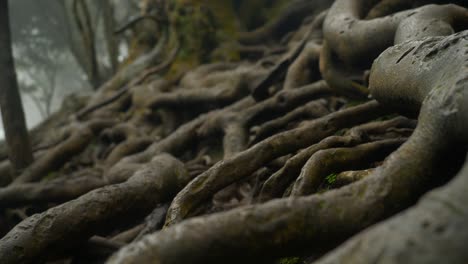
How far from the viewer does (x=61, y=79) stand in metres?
35.9

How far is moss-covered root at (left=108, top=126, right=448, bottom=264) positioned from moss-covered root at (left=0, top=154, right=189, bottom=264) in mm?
1083

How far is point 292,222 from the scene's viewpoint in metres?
1.16

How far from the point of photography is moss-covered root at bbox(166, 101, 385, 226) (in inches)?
78.8

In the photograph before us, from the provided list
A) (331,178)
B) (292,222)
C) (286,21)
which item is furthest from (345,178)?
(286,21)

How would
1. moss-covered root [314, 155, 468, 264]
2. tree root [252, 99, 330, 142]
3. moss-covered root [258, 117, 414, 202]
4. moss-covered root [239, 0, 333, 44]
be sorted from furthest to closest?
moss-covered root [239, 0, 333, 44]
tree root [252, 99, 330, 142]
moss-covered root [258, 117, 414, 202]
moss-covered root [314, 155, 468, 264]

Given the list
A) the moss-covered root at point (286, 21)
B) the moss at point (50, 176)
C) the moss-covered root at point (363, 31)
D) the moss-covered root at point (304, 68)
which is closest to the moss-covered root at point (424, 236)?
the moss-covered root at point (363, 31)

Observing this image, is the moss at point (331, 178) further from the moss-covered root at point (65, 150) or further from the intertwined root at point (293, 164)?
the moss-covered root at point (65, 150)

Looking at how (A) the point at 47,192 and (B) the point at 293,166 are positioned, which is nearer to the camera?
(B) the point at 293,166

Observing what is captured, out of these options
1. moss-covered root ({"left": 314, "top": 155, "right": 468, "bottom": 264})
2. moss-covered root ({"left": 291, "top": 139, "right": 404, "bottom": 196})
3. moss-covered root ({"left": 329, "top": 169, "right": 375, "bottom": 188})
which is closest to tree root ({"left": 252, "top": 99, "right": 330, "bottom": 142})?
moss-covered root ({"left": 291, "top": 139, "right": 404, "bottom": 196})

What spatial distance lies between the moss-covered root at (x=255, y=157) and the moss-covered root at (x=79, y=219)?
1.52ft

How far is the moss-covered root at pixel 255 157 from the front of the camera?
2000 millimetres

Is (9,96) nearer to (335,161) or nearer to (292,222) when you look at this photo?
(335,161)

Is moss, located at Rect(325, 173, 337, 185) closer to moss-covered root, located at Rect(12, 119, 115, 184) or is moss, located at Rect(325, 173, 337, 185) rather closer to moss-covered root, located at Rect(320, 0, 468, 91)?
moss-covered root, located at Rect(320, 0, 468, 91)

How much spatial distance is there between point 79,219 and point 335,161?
4.49ft
